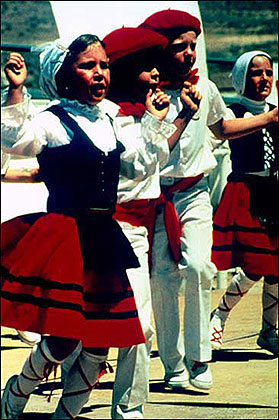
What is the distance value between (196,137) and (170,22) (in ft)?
1.56

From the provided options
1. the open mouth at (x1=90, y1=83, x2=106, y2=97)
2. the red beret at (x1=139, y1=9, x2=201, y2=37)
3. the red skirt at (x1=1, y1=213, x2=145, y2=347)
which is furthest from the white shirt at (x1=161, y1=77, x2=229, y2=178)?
the red skirt at (x1=1, y1=213, x2=145, y2=347)

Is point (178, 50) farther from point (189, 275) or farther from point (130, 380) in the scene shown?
point (130, 380)

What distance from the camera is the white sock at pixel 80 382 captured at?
4496 millimetres

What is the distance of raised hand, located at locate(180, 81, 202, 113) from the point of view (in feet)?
16.6

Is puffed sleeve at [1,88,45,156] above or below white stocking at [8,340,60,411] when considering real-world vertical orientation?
above

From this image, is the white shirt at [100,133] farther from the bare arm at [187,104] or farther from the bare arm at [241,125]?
the bare arm at [241,125]

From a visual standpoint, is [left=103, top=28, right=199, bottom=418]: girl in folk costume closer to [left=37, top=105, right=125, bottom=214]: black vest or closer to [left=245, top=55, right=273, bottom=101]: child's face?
[left=37, top=105, right=125, bottom=214]: black vest

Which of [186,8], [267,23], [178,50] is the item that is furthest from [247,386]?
[267,23]

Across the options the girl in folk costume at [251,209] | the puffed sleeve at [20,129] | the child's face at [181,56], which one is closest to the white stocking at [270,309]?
the girl in folk costume at [251,209]

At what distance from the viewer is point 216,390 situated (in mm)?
A: 5633

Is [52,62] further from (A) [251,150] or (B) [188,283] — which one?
(A) [251,150]

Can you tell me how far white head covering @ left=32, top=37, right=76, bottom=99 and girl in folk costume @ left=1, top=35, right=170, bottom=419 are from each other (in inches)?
1.7

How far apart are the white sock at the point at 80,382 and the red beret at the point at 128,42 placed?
109 centimetres

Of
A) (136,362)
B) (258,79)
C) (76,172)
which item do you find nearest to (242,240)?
(258,79)
